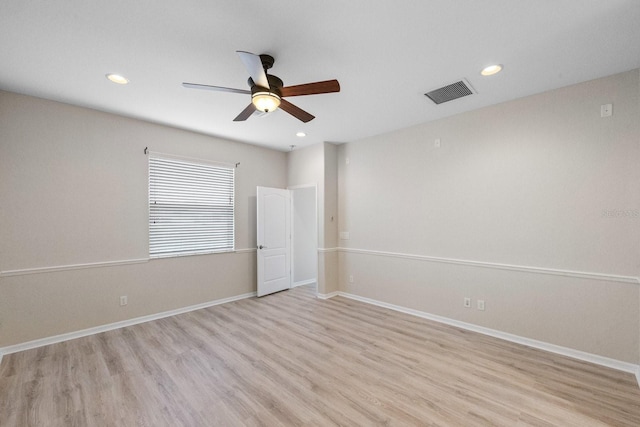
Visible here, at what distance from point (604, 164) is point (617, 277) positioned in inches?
44.8

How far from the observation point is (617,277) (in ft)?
8.49

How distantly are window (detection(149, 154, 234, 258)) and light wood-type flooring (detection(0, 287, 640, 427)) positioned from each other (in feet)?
4.34

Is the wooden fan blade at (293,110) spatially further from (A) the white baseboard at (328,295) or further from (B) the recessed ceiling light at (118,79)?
(A) the white baseboard at (328,295)

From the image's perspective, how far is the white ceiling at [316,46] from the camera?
1.80 meters

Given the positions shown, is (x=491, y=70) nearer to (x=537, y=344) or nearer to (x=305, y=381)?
(x=537, y=344)

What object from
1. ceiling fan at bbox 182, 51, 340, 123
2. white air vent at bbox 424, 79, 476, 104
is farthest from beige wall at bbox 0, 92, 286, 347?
white air vent at bbox 424, 79, 476, 104

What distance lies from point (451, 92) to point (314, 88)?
1.81 meters

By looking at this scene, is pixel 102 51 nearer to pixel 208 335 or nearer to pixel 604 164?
pixel 208 335

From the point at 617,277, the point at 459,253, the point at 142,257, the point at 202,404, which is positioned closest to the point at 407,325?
the point at 459,253

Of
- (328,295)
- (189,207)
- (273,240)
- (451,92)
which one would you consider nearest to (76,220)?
(189,207)

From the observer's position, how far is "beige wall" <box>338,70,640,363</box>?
102 inches

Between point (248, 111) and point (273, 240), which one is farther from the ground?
point (248, 111)

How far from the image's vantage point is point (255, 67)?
1.97 meters

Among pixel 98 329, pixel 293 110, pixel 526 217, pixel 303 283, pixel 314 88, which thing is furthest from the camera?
pixel 303 283
